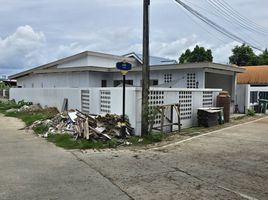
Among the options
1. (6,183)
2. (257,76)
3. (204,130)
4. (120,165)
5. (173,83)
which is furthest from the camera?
(257,76)

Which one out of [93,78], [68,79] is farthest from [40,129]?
[68,79]

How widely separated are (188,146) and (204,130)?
3662 millimetres

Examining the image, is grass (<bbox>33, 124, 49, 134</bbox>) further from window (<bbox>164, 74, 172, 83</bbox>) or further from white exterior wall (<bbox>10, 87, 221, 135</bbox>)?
window (<bbox>164, 74, 172, 83</bbox>)

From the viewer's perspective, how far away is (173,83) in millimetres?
19469

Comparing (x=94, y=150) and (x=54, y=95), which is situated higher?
(x=54, y=95)

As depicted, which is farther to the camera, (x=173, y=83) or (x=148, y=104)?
(x=173, y=83)

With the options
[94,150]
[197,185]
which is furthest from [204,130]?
[197,185]

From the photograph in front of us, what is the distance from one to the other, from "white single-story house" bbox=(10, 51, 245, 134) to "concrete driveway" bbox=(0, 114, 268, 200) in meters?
3.17

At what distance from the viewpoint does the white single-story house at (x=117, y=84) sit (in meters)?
12.7

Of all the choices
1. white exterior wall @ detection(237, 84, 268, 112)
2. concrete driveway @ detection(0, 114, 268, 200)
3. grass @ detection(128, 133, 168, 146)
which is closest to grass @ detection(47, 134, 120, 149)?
concrete driveway @ detection(0, 114, 268, 200)

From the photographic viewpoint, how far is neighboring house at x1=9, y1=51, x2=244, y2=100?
19.1m

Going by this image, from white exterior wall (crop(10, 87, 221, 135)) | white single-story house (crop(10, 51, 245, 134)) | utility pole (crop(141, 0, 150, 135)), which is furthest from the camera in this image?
white single-story house (crop(10, 51, 245, 134))

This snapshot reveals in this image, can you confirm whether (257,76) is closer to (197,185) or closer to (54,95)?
(54,95)

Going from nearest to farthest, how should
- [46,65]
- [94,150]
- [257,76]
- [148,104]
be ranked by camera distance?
[94,150] < [148,104] < [46,65] < [257,76]
